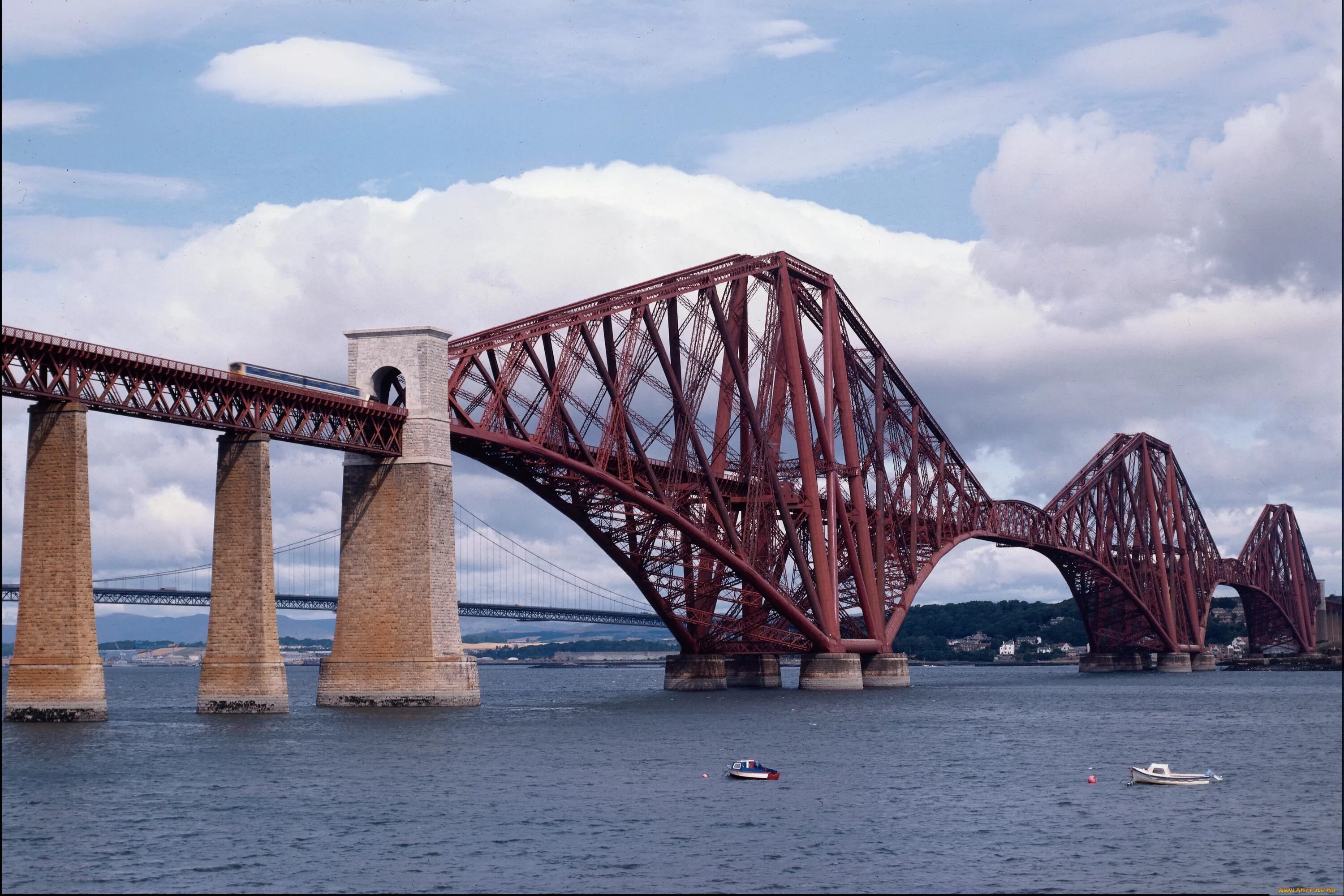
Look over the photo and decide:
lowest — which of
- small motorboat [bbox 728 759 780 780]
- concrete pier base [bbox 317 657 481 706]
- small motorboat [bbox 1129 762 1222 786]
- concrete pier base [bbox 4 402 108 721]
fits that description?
small motorboat [bbox 1129 762 1222 786]

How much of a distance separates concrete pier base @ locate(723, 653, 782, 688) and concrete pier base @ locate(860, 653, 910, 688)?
20.7 ft

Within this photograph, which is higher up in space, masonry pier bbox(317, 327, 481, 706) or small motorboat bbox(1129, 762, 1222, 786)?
masonry pier bbox(317, 327, 481, 706)

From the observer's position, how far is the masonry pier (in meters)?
78.2

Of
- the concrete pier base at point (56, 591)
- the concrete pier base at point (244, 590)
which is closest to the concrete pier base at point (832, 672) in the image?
the concrete pier base at point (244, 590)

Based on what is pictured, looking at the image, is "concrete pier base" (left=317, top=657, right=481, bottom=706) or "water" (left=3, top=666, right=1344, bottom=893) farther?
"concrete pier base" (left=317, top=657, right=481, bottom=706)

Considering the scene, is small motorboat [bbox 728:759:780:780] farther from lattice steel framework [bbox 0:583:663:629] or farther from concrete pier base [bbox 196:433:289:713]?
lattice steel framework [bbox 0:583:663:629]

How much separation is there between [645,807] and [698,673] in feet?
222

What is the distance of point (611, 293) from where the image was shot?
9806cm

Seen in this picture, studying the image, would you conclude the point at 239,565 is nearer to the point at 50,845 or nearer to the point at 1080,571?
the point at 50,845

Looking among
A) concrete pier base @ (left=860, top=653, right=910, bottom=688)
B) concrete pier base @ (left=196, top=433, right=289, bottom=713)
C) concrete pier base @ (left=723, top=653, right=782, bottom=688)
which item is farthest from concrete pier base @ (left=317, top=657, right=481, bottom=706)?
concrete pier base @ (left=860, top=653, right=910, bottom=688)

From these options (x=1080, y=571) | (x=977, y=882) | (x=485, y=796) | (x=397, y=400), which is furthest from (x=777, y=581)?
(x=1080, y=571)

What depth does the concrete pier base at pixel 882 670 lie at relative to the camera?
4737 inches

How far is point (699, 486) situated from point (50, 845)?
219 ft

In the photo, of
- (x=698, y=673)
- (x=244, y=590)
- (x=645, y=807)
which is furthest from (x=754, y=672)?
(x=645, y=807)
